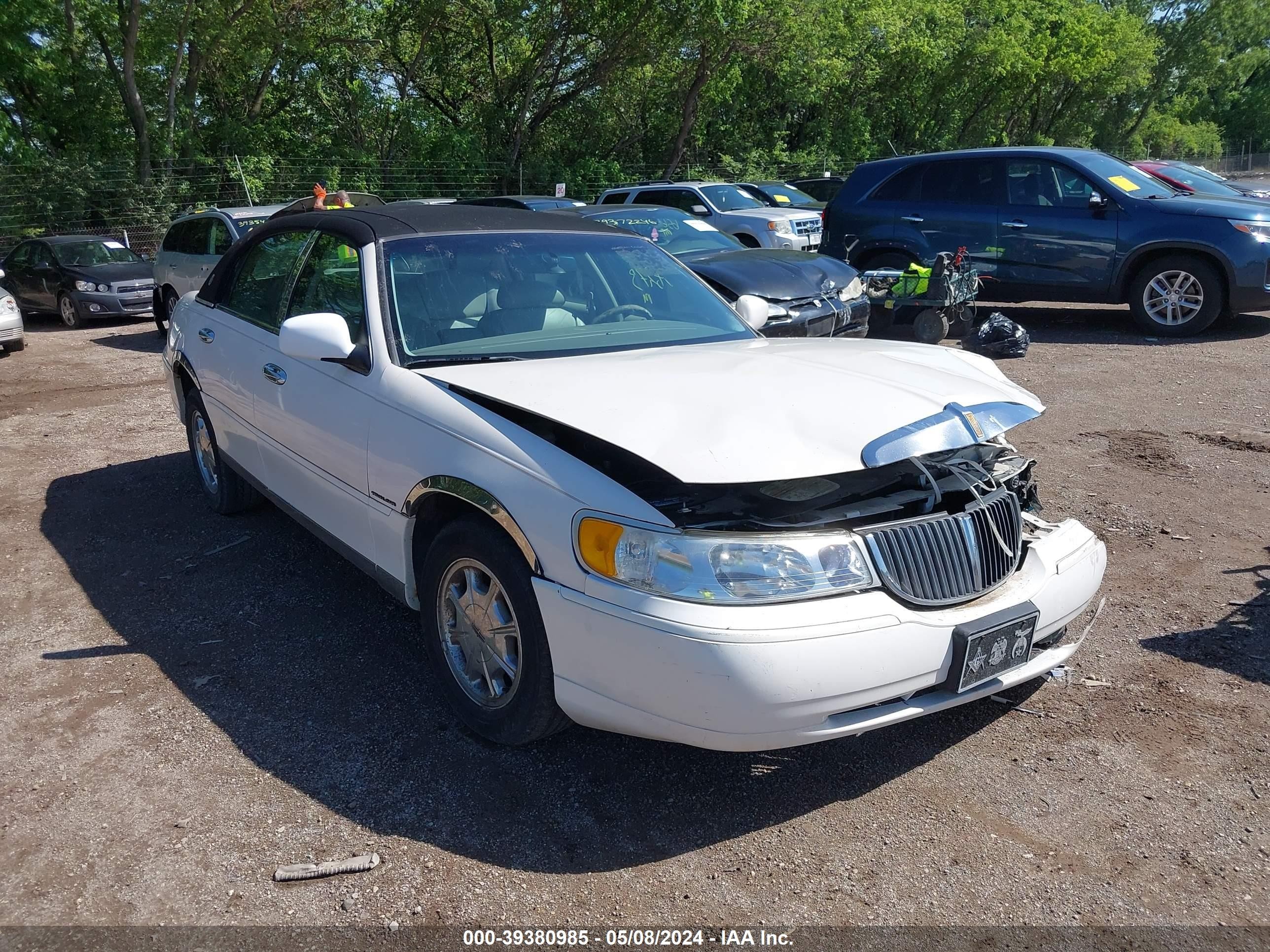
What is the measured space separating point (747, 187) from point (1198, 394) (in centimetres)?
1342

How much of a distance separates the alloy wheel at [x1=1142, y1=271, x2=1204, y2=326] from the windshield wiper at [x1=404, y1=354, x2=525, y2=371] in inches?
355

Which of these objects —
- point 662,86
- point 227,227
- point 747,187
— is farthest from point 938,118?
point 227,227

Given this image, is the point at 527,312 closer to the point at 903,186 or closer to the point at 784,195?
the point at 903,186

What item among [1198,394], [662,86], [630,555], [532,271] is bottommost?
[1198,394]

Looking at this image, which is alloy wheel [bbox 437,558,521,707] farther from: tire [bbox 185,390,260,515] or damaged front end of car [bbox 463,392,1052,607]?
tire [bbox 185,390,260,515]

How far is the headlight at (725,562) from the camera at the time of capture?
276cm

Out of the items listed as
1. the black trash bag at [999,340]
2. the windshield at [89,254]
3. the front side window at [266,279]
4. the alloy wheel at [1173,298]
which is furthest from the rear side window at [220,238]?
the alloy wheel at [1173,298]

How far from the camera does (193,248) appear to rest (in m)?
12.6

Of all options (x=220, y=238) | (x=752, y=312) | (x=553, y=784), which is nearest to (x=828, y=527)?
(x=553, y=784)

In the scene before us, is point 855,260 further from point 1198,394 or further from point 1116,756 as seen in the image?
point 1116,756

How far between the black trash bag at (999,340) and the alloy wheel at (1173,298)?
1503 millimetres

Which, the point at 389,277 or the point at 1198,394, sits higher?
the point at 389,277

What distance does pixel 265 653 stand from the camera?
4184mm

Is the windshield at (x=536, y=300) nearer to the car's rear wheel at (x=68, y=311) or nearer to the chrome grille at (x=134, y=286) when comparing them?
the chrome grille at (x=134, y=286)
